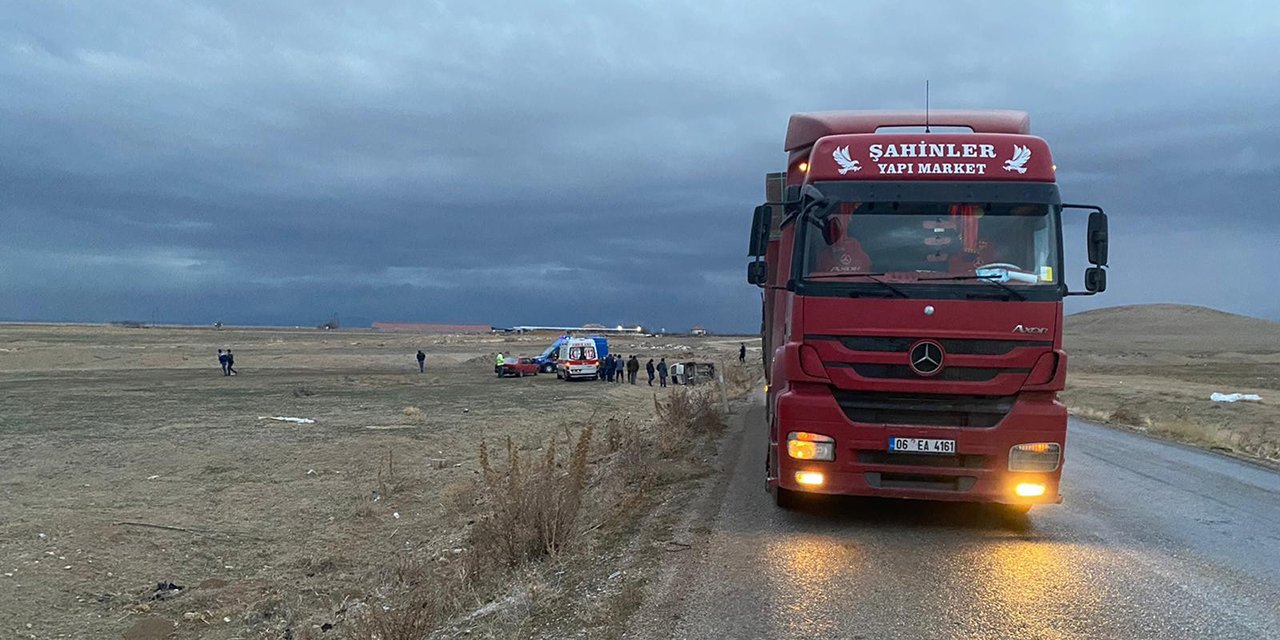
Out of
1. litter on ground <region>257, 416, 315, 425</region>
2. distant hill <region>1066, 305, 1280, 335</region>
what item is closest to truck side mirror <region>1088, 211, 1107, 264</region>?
litter on ground <region>257, 416, 315, 425</region>

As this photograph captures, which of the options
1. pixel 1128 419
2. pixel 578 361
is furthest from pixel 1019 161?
pixel 578 361

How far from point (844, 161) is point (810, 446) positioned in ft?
7.90

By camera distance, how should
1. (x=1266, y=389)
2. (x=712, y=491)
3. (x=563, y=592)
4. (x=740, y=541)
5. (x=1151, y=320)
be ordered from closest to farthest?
(x=563, y=592), (x=740, y=541), (x=712, y=491), (x=1266, y=389), (x=1151, y=320)

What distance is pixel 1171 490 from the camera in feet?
32.6

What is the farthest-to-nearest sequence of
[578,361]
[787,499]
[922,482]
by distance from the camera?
[578,361] < [787,499] < [922,482]

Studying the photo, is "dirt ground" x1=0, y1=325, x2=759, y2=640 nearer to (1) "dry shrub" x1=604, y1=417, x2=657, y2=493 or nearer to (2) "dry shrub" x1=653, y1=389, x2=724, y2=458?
(1) "dry shrub" x1=604, y1=417, x2=657, y2=493

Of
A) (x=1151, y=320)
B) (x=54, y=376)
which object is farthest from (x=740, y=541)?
(x=1151, y=320)

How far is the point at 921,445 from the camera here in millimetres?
6609

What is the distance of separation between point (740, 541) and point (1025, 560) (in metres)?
2.14

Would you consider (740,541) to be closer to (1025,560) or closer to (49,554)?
(1025,560)

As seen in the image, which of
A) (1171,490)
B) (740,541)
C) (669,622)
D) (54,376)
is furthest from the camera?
(54,376)

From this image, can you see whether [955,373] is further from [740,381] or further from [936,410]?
[740,381]

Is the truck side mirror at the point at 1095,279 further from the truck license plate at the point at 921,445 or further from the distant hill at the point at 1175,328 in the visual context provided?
the distant hill at the point at 1175,328

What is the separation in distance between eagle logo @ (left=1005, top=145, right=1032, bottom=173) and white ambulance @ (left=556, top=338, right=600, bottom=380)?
3404 centimetres
